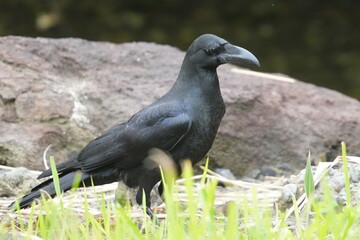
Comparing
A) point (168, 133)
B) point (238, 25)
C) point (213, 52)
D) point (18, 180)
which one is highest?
point (238, 25)

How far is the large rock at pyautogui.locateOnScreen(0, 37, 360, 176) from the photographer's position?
238 inches

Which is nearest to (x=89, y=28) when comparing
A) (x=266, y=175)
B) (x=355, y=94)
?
(x=355, y=94)

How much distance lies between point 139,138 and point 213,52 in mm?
629

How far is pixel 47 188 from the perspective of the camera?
486 cm

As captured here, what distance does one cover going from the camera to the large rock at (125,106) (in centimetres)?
605

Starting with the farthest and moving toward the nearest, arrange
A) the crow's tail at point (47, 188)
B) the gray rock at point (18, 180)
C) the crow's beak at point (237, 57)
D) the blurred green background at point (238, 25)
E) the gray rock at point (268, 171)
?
the blurred green background at point (238, 25)
the gray rock at point (268, 171)
the gray rock at point (18, 180)
the crow's beak at point (237, 57)
the crow's tail at point (47, 188)

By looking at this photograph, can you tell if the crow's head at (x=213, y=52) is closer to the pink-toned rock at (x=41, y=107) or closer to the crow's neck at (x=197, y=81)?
the crow's neck at (x=197, y=81)

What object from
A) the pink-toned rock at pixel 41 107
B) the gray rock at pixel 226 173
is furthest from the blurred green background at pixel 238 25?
the pink-toned rock at pixel 41 107

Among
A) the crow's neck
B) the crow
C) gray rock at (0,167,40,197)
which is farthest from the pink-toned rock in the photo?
the crow's neck

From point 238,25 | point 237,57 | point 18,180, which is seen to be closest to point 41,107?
point 18,180

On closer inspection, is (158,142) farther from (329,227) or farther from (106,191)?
(329,227)

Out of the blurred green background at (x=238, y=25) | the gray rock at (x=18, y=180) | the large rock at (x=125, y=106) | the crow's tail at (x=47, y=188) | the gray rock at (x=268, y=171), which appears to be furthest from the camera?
the blurred green background at (x=238, y=25)

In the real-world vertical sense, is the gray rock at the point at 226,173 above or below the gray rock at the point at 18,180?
above

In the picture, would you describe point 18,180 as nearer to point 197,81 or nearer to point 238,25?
point 197,81
